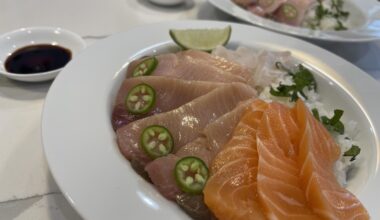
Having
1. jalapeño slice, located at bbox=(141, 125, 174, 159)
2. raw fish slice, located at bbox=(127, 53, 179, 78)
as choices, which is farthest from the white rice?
jalapeño slice, located at bbox=(141, 125, 174, 159)

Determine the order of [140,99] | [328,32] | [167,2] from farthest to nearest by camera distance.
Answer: [167,2], [328,32], [140,99]

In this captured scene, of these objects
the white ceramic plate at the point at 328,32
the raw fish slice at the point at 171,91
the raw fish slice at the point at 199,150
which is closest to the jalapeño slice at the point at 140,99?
the raw fish slice at the point at 171,91

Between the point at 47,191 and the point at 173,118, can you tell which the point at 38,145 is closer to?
the point at 47,191

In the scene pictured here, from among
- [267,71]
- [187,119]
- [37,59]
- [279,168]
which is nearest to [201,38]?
[267,71]

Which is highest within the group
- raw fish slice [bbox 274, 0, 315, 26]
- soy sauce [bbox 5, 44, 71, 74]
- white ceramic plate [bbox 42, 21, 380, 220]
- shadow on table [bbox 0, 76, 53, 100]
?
raw fish slice [bbox 274, 0, 315, 26]

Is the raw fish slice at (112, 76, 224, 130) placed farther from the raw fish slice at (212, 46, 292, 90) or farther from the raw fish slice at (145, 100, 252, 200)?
the raw fish slice at (212, 46, 292, 90)

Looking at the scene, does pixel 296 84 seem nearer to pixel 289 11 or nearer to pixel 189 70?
pixel 189 70
